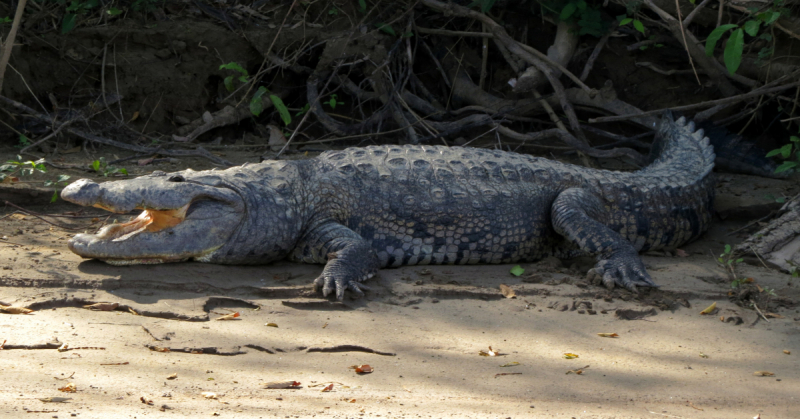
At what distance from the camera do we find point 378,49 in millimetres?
7211

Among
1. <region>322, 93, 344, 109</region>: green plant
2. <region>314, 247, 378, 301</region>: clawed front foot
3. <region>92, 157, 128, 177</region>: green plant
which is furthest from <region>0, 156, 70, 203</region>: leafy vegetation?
<region>322, 93, 344, 109</region>: green plant

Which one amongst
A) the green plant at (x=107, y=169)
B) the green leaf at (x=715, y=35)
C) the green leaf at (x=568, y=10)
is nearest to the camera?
the green leaf at (x=715, y=35)

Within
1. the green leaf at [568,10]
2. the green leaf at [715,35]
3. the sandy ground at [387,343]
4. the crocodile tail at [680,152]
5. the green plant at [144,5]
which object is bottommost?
the sandy ground at [387,343]

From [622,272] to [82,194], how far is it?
133 inches

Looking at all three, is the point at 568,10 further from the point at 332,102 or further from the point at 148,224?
the point at 148,224

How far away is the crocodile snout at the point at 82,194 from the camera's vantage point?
4.00m

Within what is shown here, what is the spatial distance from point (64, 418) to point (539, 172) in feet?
12.4

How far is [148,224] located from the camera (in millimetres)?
4340

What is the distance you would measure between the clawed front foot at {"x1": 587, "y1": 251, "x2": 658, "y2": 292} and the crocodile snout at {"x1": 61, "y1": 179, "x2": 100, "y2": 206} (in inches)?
123

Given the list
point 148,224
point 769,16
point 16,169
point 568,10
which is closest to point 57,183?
point 16,169

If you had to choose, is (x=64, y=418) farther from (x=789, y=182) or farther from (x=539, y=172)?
(x=789, y=182)

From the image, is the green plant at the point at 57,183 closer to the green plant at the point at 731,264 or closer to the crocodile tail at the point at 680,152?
the crocodile tail at the point at 680,152

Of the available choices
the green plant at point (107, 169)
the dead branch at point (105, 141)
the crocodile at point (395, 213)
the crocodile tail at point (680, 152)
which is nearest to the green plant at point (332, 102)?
the dead branch at point (105, 141)

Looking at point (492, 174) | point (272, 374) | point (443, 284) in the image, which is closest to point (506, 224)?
point (492, 174)
